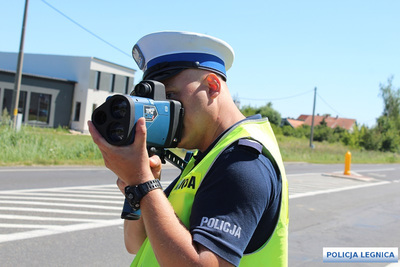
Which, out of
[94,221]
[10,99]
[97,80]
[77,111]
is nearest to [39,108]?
[10,99]

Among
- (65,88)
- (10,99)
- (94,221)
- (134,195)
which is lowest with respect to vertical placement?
(94,221)

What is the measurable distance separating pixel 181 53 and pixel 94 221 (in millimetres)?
5334

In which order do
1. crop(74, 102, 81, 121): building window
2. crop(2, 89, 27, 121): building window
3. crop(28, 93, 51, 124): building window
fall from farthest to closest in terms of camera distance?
crop(74, 102, 81, 121): building window, crop(28, 93, 51, 124): building window, crop(2, 89, 27, 121): building window

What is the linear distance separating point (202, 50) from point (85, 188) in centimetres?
884

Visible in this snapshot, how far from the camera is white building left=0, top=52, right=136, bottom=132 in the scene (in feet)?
110

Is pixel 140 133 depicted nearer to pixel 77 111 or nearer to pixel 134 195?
pixel 134 195

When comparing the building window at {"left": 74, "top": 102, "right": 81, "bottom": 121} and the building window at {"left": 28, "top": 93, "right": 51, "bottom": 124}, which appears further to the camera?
the building window at {"left": 74, "top": 102, "right": 81, "bottom": 121}

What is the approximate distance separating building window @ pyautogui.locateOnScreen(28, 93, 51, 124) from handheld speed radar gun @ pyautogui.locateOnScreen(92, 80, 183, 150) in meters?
35.1

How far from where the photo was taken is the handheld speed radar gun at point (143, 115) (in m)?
1.35

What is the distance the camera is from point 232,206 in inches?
52.0

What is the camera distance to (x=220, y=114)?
1.62 m

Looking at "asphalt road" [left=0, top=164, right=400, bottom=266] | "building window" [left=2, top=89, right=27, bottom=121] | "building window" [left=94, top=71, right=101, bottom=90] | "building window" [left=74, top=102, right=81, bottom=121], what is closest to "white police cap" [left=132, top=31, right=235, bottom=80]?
"asphalt road" [left=0, top=164, right=400, bottom=266]

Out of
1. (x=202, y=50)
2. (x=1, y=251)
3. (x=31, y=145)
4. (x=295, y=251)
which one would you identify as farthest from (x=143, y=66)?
(x=31, y=145)

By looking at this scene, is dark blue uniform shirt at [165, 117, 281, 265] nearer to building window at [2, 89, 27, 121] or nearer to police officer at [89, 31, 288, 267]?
police officer at [89, 31, 288, 267]
